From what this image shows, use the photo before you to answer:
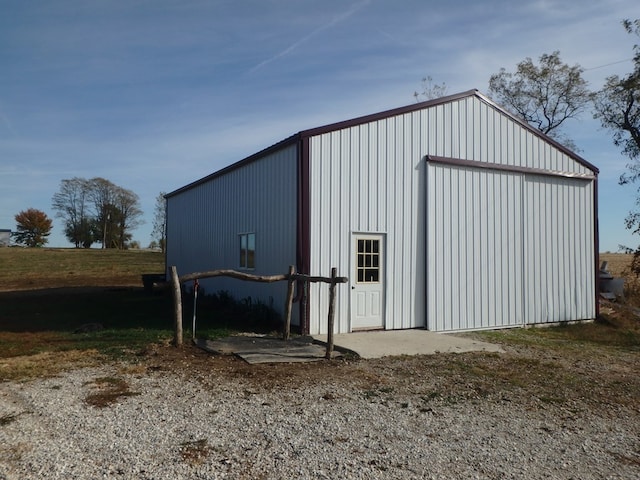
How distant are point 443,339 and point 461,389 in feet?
13.0

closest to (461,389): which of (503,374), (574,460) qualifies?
(503,374)

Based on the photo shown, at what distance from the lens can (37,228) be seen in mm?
72250

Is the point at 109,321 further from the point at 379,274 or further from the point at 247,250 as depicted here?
the point at 379,274

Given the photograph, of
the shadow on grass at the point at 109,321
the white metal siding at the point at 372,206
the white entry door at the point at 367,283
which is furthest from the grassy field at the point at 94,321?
the white metal siding at the point at 372,206

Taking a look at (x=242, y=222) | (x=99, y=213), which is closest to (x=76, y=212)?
(x=99, y=213)

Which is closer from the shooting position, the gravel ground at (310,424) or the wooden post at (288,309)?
the gravel ground at (310,424)

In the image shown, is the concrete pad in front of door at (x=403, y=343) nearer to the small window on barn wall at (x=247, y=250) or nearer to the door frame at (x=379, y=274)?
the door frame at (x=379, y=274)

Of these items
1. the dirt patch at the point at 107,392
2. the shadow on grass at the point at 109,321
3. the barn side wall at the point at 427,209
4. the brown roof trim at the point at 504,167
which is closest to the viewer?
the dirt patch at the point at 107,392

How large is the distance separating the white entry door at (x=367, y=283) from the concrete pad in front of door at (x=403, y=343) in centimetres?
28

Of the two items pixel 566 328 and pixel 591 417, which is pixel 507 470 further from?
pixel 566 328

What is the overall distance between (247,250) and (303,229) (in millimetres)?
3576

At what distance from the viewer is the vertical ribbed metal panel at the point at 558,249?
1412 cm

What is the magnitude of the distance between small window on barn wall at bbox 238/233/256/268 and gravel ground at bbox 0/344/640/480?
5.58 meters

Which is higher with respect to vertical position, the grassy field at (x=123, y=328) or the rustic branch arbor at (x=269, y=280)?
the rustic branch arbor at (x=269, y=280)
